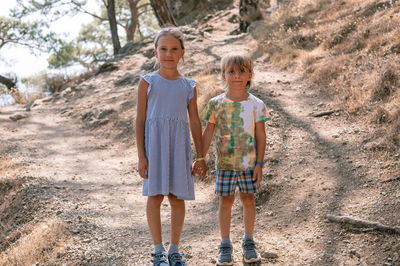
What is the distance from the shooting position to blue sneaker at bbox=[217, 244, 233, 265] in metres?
2.71

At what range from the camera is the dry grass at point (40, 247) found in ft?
10.5

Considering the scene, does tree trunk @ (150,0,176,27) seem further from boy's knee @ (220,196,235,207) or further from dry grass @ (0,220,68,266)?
boy's knee @ (220,196,235,207)

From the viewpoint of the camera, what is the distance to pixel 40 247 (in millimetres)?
3311

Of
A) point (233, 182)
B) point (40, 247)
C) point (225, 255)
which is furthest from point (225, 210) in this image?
point (40, 247)

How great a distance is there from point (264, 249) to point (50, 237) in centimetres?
185

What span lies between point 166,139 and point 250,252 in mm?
1007

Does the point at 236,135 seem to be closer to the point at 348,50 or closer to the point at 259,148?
the point at 259,148

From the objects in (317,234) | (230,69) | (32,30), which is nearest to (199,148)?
(230,69)

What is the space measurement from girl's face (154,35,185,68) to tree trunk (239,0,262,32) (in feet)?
33.0

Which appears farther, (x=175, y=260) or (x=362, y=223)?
(x=362, y=223)

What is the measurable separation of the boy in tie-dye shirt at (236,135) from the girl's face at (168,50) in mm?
341

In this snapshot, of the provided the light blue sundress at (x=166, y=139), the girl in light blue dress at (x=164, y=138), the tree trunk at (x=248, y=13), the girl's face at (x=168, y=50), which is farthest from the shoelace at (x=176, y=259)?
the tree trunk at (x=248, y=13)

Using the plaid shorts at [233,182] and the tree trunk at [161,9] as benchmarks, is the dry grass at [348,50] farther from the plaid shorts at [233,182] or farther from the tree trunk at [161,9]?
the tree trunk at [161,9]

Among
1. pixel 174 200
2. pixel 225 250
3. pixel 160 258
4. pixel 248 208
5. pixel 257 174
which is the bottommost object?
pixel 225 250
